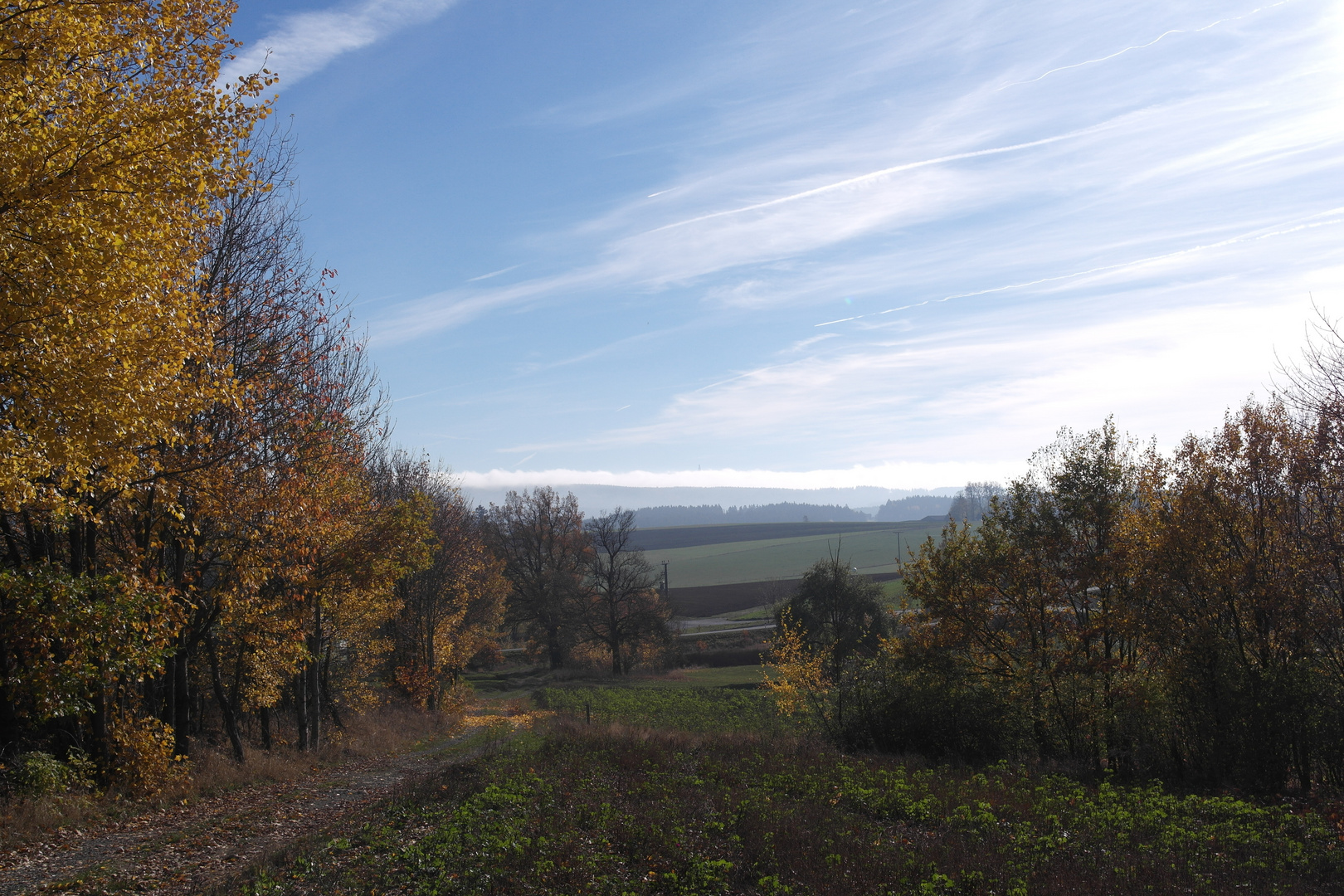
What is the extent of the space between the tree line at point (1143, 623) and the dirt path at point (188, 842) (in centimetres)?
1643

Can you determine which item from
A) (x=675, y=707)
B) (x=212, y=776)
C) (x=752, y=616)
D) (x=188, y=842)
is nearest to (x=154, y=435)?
(x=188, y=842)

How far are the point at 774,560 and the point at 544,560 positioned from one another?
109 m

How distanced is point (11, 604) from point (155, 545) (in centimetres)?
240

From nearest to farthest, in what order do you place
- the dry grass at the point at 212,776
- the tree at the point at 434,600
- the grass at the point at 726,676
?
the dry grass at the point at 212,776 < the tree at the point at 434,600 < the grass at the point at 726,676

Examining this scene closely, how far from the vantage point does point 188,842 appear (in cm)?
1174

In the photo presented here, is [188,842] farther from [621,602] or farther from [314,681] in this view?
[621,602]

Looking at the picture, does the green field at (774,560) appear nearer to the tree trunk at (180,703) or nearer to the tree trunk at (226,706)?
the tree trunk at (226,706)

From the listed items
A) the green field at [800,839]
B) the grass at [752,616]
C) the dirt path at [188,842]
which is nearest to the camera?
the dirt path at [188,842]

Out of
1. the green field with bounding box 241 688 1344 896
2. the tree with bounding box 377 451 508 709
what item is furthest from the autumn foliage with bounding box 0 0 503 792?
the tree with bounding box 377 451 508 709

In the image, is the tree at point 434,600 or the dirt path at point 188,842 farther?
the tree at point 434,600

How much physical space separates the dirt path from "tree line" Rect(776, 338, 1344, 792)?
647 inches

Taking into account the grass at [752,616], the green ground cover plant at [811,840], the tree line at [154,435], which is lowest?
the grass at [752,616]

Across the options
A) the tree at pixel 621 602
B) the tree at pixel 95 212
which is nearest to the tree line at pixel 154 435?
the tree at pixel 95 212

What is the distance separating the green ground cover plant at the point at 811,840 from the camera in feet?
33.1
